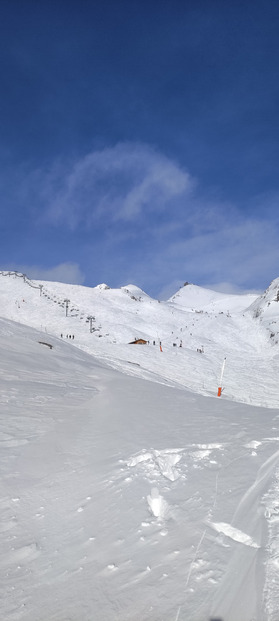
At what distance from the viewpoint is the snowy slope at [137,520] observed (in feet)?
8.43

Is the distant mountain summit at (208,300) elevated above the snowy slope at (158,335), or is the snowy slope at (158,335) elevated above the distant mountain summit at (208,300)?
the distant mountain summit at (208,300)

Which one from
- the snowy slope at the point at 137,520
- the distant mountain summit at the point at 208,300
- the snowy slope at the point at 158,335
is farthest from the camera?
the distant mountain summit at the point at 208,300

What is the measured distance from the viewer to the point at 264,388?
30.7 m

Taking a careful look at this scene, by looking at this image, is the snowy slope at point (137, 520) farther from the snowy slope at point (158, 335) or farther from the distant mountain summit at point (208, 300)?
the distant mountain summit at point (208, 300)

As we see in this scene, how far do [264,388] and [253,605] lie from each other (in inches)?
1210

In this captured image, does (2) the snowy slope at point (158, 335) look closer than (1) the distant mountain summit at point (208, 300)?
Yes

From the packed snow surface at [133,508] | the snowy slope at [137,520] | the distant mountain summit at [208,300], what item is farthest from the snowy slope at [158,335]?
the distant mountain summit at [208,300]

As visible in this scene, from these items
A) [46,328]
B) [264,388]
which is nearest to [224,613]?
[264,388]

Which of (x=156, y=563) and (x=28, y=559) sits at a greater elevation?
(x=156, y=563)

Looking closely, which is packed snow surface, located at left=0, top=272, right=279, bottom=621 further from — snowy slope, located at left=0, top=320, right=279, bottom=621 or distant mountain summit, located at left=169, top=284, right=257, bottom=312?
distant mountain summit, located at left=169, top=284, right=257, bottom=312

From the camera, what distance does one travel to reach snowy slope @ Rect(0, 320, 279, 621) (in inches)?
101

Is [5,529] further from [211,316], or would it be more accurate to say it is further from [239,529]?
[211,316]

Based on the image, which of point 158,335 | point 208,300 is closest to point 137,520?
point 158,335

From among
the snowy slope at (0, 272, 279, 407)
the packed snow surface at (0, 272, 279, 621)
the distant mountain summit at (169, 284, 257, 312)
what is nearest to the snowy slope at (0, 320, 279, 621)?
the packed snow surface at (0, 272, 279, 621)
